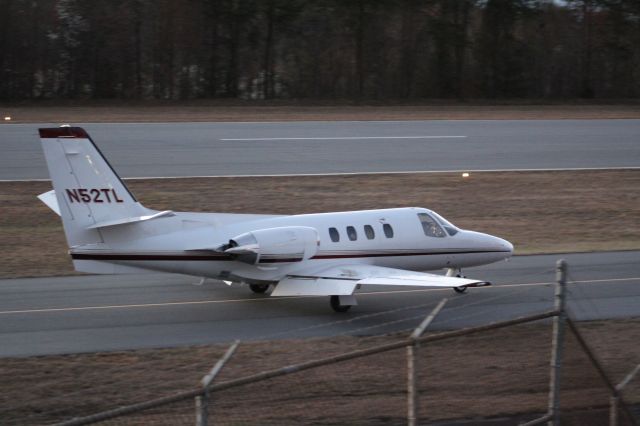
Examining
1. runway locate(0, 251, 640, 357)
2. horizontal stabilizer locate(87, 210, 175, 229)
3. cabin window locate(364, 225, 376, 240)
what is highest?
horizontal stabilizer locate(87, 210, 175, 229)

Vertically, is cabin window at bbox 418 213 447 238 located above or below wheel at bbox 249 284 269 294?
above

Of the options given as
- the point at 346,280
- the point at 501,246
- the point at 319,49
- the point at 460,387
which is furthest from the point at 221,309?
the point at 319,49

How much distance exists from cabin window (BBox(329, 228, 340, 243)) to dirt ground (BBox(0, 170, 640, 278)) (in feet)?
26.8

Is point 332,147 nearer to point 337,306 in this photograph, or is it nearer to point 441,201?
point 441,201

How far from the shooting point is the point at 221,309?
19.3 meters

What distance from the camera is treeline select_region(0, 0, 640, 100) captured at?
60.1 m

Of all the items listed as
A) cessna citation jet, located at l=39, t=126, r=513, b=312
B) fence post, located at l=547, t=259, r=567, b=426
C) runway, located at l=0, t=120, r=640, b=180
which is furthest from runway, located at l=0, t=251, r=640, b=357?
runway, located at l=0, t=120, r=640, b=180

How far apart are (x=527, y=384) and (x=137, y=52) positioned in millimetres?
53994

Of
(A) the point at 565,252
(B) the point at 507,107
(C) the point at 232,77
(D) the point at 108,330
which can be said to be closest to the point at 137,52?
(C) the point at 232,77

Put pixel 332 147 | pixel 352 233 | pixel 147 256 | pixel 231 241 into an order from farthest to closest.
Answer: pixel 332 147, pixel 352 233, pixel 231 241, pixel 147 256

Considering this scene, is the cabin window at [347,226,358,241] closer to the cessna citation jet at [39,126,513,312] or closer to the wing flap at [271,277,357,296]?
the cessna citation jet at [39,126,513,312]

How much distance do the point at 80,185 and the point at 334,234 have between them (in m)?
5.14

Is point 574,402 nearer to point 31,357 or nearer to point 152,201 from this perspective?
point 31,357

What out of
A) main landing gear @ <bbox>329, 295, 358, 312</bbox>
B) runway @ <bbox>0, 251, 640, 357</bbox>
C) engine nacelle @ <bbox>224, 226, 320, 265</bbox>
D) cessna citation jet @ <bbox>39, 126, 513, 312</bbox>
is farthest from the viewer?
main landing gear @ <bbox>329, 295, 358, 312</bbox>
